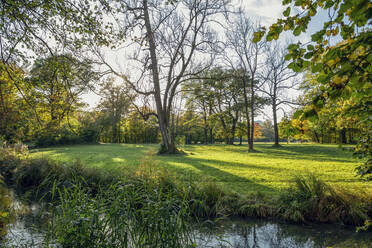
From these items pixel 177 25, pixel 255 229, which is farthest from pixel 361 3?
pixel 177 25

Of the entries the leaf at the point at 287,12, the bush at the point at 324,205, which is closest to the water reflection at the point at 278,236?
the bush at the point at 324,205

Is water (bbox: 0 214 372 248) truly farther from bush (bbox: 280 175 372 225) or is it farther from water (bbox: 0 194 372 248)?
bush (bbox: 280 175 372 225)

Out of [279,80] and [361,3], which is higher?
[279,80]

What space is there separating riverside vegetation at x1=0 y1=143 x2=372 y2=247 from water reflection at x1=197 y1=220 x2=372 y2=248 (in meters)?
0.28

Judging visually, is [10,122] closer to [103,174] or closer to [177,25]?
[103,174]

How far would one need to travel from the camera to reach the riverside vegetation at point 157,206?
3.30 meters

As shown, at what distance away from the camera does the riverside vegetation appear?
3305mm

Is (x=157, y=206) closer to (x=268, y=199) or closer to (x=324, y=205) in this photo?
(x=268, y=199)

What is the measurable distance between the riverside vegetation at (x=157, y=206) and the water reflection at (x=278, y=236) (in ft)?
0.93

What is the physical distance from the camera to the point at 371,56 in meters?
1.23

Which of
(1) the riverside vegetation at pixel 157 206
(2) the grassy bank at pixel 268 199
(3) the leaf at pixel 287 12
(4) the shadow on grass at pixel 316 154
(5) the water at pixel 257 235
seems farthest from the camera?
(4) the shadow on grass at pixel 316 154

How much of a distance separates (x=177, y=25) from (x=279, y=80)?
12940 mm

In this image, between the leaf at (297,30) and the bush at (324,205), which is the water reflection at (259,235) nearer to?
the bush at (324,205)

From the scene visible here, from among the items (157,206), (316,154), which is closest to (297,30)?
(157,206)
